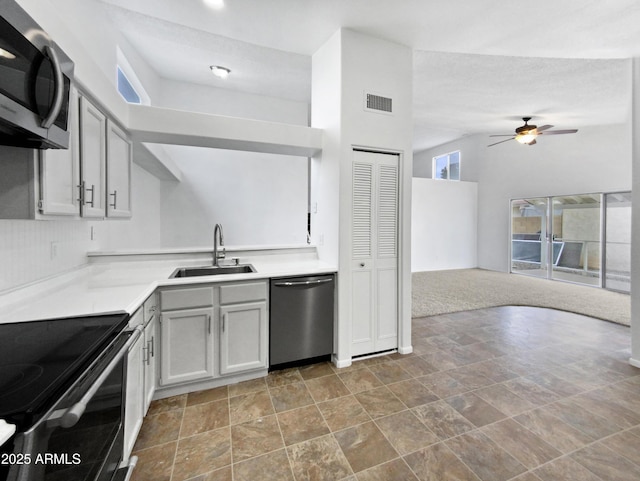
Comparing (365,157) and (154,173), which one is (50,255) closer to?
(365,157)

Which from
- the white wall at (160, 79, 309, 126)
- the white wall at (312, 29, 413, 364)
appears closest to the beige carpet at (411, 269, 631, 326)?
the white wall at (312, 29, 413, 364)

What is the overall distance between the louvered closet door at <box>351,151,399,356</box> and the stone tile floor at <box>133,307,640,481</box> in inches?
11.2

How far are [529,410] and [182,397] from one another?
2.59m

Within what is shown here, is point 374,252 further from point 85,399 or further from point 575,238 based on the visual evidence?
point 575,238

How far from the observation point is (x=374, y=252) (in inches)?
114

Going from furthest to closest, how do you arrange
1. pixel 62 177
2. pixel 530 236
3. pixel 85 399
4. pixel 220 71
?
pixel 530 236 → pixel 220 71 → pixel 62 177 → pixel 85 399

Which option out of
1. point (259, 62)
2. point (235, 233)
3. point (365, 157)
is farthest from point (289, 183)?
point (365, 157)

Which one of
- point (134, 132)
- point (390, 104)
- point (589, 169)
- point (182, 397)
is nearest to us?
point (182, 397)

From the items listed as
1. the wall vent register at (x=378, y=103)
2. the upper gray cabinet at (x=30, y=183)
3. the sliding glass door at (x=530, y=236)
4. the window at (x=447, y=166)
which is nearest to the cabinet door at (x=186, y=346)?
the upper gray cabinet at (x=30, y=183)

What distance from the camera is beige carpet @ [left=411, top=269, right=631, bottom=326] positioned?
14.8 feet

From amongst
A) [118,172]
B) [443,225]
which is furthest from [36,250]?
[443,225]

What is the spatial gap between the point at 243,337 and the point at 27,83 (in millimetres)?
1988

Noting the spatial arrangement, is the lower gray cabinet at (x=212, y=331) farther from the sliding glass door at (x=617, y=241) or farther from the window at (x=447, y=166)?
the window at (x=447, y=166)

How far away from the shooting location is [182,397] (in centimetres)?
228
